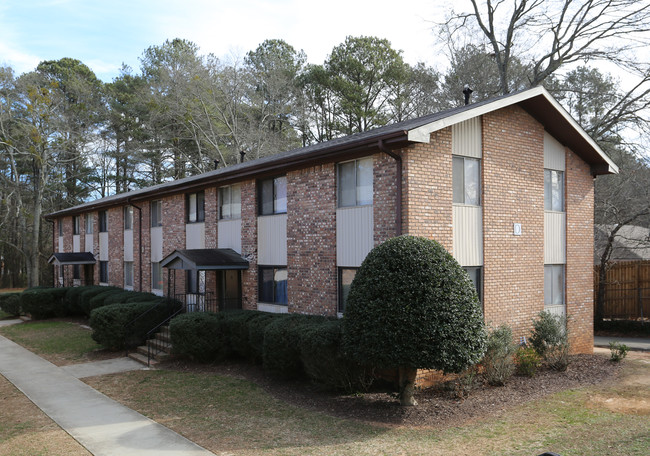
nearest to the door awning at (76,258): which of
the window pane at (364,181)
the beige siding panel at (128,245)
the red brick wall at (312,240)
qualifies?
the beige siding panel at (128,245)

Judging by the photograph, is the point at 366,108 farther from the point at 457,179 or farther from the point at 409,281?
the point at 409,281

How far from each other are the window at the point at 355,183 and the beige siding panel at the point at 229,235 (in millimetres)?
4676

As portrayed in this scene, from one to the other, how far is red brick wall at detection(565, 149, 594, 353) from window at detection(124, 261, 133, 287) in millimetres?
16957

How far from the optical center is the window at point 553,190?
13.6m

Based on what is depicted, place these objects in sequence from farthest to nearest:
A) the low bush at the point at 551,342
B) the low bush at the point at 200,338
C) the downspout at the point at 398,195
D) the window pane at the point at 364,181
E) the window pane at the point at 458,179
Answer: the low bush at the point at 200,338
the low bush at the point at 551,342
the window pane at the point at 458,179
the window pane at the point at 364,181
the downspout at the point at 398,195

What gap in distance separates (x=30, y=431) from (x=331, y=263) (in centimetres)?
661

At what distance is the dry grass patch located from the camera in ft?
24.5

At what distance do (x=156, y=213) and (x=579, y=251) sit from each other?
48.7ft

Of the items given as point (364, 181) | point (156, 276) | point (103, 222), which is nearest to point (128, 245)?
point (156, 276)

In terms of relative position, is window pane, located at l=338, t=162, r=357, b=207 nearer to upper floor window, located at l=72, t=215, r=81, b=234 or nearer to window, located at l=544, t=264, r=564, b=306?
window, located at l=544, t=264, r=564, b=306

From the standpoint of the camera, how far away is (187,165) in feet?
124

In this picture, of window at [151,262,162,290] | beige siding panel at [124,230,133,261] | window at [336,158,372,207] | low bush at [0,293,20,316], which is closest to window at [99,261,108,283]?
beige siding panel at [124,230,133,261]

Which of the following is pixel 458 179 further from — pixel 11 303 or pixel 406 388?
pixel 11 303

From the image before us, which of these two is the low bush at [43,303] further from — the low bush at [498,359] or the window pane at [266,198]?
the low bush at [498,359]
